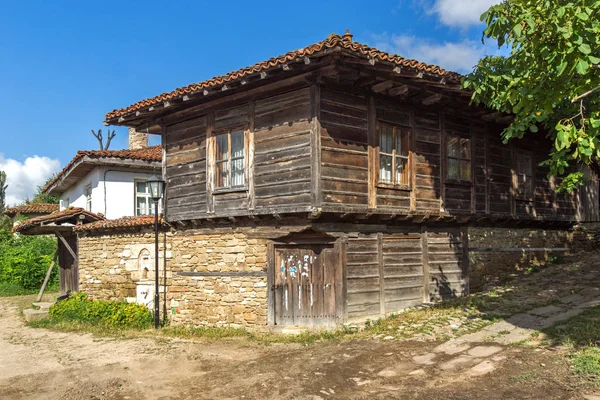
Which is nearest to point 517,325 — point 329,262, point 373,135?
point 329,262

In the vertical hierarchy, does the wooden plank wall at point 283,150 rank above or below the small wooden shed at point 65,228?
above

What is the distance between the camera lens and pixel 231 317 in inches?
417

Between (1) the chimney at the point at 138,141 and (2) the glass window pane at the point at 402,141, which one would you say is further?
(1) the chimney at the point at 138,141

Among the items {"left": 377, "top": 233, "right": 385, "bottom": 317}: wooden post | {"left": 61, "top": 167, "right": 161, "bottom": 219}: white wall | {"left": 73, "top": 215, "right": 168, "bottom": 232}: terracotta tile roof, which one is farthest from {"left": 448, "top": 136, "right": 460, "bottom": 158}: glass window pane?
{"left": 61, "top": 167, "right": 161, "bottom": 219}: white wall

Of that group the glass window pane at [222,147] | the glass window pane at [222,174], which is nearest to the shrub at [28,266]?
the glass window pane at [222,174]

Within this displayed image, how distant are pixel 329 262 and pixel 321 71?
3.65m

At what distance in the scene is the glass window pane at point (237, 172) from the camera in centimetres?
1062

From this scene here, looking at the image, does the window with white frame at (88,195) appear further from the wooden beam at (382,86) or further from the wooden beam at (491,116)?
the wooden beam at (491,116)

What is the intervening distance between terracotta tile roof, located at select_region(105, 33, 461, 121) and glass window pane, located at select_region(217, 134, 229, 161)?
1.30 metres

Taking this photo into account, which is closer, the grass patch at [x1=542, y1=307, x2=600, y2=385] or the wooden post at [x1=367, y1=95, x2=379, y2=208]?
the grass patch at [x1=542, y1=307, x2=600, y2=385]

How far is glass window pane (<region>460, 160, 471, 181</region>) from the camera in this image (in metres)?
11.9

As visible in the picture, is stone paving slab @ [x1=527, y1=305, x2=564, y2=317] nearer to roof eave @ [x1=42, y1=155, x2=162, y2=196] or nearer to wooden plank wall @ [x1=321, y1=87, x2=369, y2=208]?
wooden plank wall @ [x1=321, y1=87, x2=369, y2=208]

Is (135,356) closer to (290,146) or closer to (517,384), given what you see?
(290,146)

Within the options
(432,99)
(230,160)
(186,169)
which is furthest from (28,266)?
(432,99)
